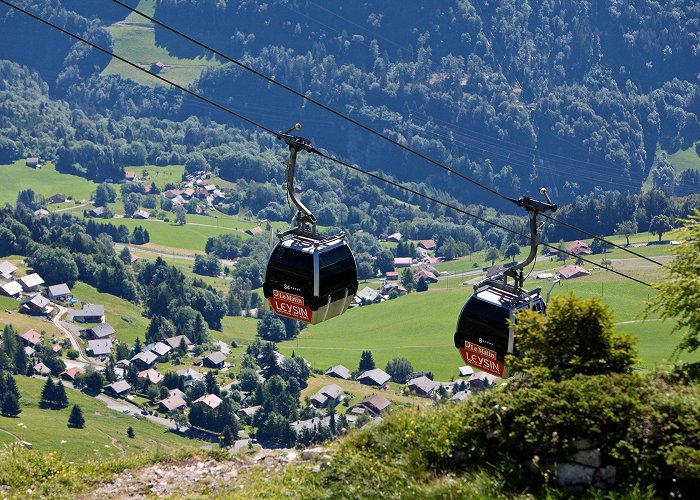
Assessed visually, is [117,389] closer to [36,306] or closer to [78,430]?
[78,430]

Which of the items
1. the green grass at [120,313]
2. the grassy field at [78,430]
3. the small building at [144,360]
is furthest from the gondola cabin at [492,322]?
the green grass at [120,313]

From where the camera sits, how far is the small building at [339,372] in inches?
6102

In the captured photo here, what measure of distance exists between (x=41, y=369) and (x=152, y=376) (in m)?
14.6

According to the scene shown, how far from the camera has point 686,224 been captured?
2045 cm

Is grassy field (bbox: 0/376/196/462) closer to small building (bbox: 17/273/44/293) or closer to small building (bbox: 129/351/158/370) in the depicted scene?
small building (bbox: 129/351/158/370)

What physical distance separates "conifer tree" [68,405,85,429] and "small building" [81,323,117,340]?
33.1 m

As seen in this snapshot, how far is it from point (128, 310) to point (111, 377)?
127ft

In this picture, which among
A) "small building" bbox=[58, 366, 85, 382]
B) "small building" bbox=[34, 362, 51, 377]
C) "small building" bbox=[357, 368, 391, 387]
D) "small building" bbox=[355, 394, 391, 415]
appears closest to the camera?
"small building" bbox=[355, 394, 391, 415]

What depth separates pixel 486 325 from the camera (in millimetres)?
21422

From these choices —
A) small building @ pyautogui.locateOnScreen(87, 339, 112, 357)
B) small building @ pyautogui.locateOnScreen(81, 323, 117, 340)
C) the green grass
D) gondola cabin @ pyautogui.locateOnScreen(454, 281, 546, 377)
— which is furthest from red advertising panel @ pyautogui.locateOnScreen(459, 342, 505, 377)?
the green grass

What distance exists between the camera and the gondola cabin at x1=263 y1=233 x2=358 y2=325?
21.6 metres

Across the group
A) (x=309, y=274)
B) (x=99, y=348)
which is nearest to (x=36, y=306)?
(x=99, y=348)

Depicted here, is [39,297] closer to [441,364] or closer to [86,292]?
[86,292]

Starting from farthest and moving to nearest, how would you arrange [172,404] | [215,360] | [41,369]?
[215,360] < [41,369] < [172,404]
